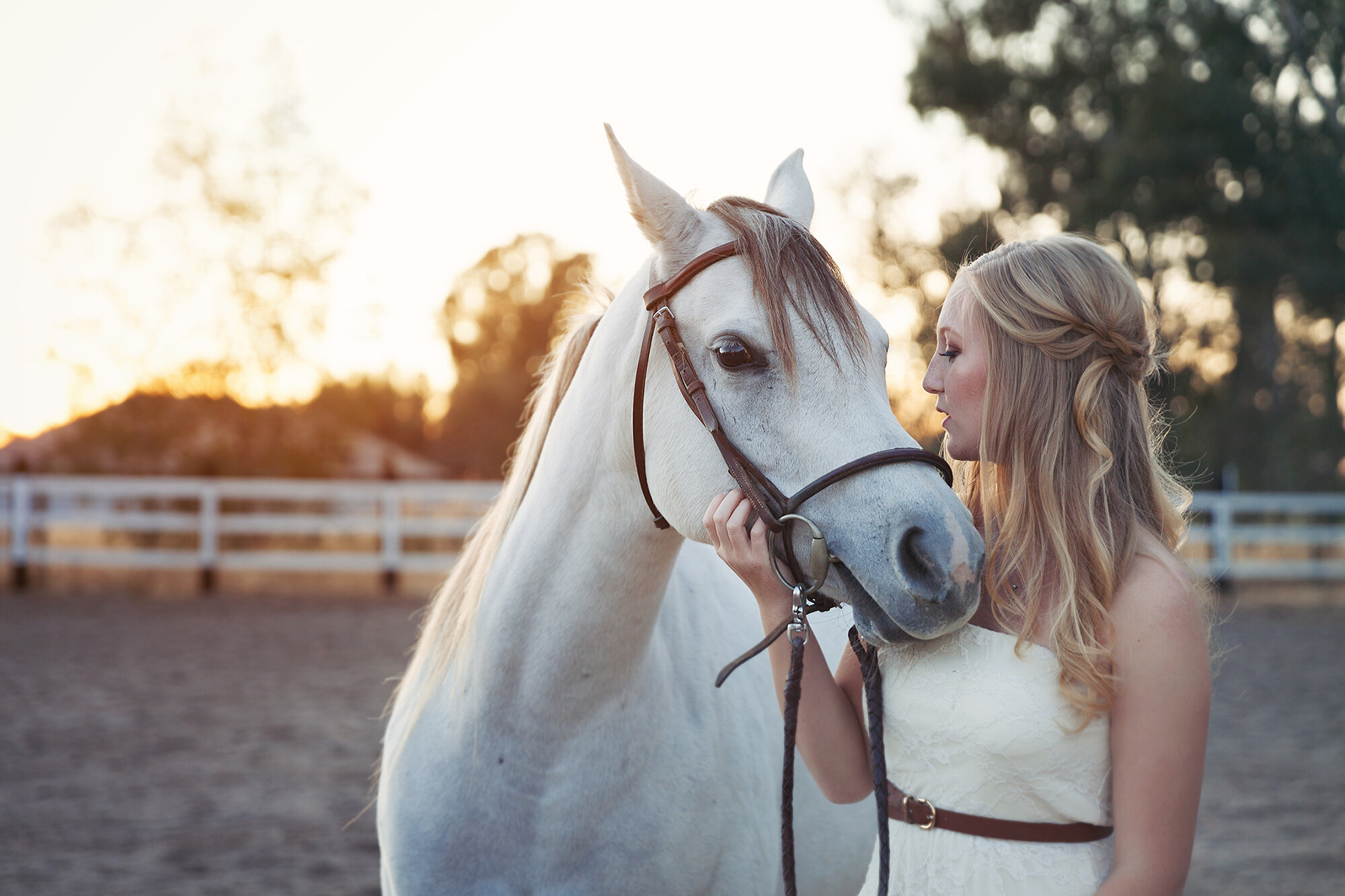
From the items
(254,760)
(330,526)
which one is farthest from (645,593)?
(330,526)

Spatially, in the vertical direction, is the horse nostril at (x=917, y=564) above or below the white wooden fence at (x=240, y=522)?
above

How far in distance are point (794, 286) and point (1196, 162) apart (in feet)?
46.9

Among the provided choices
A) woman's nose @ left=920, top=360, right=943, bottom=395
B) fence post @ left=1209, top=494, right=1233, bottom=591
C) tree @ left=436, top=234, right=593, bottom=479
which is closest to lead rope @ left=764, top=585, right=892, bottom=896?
woman's nose @ left=920, top=360, right=943, bottom=395

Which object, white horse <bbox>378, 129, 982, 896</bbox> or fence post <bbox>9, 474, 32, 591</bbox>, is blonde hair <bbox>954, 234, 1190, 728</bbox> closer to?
white horse <bbox>378, 129, 982, 896</bbox>

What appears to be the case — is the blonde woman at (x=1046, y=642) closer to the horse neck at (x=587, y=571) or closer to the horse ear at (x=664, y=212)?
the horse neck at (x=587, y=571)

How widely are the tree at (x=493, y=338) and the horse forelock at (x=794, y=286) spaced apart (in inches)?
1156

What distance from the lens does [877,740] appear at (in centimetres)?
129

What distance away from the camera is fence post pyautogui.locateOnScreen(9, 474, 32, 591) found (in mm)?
11133

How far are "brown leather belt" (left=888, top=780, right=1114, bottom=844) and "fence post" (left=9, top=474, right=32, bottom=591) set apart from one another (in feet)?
41.9

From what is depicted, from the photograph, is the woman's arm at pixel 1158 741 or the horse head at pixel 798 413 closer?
the woman's arm at pixel 1158 741

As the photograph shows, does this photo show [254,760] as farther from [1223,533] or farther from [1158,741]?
[1223,533]

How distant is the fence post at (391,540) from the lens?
11.1 m

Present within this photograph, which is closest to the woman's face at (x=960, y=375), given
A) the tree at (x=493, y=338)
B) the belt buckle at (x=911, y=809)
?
the belt buckle at (x=911, y=809)

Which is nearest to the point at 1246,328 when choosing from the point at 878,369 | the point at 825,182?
the point at 825,182
